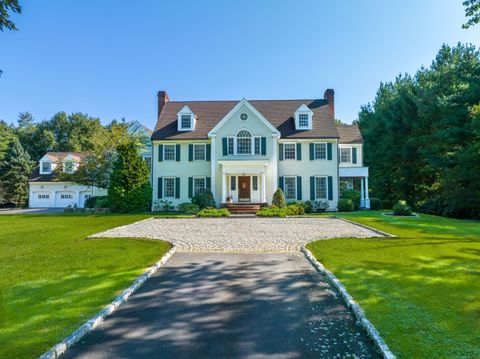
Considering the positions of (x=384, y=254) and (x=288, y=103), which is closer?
(x=384, y=254)

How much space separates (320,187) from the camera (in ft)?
84.1

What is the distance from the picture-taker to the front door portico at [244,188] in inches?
1009

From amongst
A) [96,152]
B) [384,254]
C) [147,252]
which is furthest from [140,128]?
[384,254]

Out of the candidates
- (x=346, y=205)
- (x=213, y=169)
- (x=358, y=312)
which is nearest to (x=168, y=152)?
(x=213, y=169)

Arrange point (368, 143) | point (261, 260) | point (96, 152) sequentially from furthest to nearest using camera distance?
point (368, 143) → point (96, 152) → point (261, 260)

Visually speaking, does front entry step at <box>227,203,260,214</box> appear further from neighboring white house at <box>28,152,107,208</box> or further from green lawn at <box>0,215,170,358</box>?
neighboring white house at <box>28,152,107,208</box>

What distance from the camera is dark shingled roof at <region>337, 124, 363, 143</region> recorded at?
1140 inches

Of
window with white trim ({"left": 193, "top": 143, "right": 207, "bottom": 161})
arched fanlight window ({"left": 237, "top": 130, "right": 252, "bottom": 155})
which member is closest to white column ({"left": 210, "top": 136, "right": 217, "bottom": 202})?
window with white trim ({"left": 193, "top": 143, "right": 207, "bottom": 161})

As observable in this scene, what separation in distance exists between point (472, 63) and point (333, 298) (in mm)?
31878

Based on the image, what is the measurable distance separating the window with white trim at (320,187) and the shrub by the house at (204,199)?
27.6ft

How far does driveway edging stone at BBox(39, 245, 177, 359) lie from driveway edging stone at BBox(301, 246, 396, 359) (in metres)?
3.71

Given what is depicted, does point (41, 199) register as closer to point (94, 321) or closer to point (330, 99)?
point (330, 99)

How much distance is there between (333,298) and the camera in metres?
5.62

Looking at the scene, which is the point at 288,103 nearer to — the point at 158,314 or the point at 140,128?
the point at 140,128
